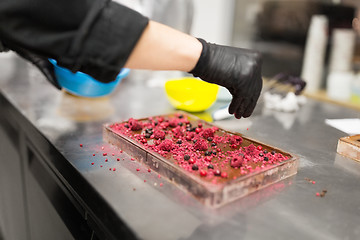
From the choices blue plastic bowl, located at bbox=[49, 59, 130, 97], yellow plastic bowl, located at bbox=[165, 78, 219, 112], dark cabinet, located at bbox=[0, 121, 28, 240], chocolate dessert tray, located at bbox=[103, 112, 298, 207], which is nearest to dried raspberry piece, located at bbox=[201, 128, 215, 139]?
chocolate dessert tray, located at bbox=[103, 112, 298, 207]

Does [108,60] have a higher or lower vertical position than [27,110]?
higher

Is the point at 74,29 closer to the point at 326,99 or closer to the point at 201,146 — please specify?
the point at 201,146

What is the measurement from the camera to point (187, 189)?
797 mm

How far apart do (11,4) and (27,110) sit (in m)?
0.80

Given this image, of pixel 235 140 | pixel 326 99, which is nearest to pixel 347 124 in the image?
pixel 235 140

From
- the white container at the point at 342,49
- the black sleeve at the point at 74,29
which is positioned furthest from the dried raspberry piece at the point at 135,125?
the white container at the point at 342,49

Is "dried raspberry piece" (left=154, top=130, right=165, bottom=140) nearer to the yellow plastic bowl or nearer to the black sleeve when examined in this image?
the black sleeve

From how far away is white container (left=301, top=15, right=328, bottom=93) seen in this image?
2.50 m

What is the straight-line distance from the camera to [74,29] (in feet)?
2.58

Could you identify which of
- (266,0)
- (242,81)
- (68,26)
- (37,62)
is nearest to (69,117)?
(37,62)

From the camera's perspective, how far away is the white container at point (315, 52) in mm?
2502

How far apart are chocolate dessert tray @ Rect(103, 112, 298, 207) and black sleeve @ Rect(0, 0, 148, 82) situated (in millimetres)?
295

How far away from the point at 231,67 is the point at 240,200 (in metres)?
0.38

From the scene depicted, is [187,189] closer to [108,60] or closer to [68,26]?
[108,60]
